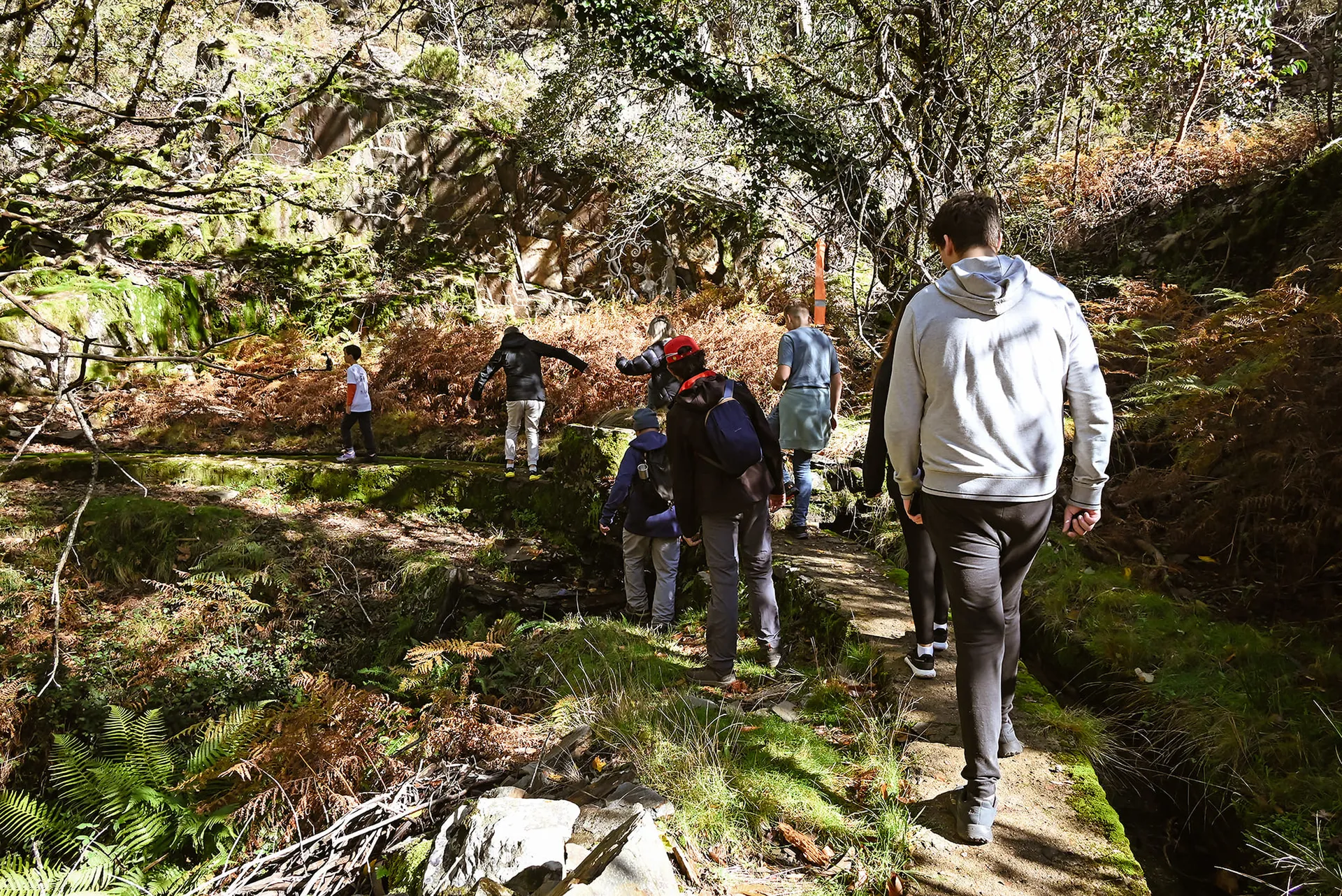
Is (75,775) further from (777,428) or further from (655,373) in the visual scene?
(777,428)

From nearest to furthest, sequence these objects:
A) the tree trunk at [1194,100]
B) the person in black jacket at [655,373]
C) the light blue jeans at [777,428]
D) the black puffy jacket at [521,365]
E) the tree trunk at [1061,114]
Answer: the light blue jeans at [777,428] → the person in black jacket at [655,373] → the black puffy jacket at [521,365] → the tree trunk at [1061,114] → the tree trunk at [1194,100]

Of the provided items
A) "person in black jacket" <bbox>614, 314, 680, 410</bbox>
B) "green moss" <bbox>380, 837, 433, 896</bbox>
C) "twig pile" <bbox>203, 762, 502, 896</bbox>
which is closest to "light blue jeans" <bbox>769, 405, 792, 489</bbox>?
"person in black jacket" <bbox>614, 314, 680, 410</bbox>

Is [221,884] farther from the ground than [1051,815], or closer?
closer

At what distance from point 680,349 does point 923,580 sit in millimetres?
1926

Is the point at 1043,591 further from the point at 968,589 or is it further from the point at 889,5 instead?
the point at 889,5

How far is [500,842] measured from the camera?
2945mm

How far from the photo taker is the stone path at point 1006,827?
8.84ft

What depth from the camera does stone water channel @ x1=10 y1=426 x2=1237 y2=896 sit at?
279cm

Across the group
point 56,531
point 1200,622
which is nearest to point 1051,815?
point 1200,622

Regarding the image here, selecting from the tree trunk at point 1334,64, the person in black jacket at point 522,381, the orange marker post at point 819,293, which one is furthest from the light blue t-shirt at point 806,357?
the tree trunk at point 1334,64

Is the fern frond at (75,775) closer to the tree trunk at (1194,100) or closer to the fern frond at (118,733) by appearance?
the fern frond at (118,733)

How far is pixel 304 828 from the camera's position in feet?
12.9

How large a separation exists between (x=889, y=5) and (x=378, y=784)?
1010cm

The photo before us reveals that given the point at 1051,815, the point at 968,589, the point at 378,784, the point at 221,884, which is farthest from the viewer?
the point at 378,784
